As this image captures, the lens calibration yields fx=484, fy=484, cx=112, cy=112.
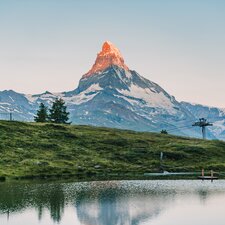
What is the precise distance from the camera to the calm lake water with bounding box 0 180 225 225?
6347cm

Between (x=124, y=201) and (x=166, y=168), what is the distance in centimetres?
8291

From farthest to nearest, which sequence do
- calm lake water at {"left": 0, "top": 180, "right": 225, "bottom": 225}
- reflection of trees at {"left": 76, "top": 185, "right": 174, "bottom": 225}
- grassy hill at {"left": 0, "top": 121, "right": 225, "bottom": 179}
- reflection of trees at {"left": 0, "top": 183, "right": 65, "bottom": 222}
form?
1. grassy hill at {"left": 0, "top": 121, "right": 225, "bottom": 179}
2. reflection of trees at {"left": 0, "top": 183, "right": 65, "bottom": 222}
3. reflection of trees at {"left": 76, "top": 185, "right": 174, "bottom": 225}
4. calm lake water at {"left": 0, "top": 180, "right": 225, "bottom": 225}

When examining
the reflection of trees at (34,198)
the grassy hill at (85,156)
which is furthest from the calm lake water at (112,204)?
the grassy hill at (85,156)

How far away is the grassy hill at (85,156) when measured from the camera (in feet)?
478

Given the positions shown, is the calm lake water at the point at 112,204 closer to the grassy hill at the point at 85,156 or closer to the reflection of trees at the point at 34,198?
the reflection of trees at the point at 34,198

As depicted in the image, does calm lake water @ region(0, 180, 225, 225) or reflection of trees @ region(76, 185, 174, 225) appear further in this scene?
reflection of trees @ region(76, 185, 174, 225)

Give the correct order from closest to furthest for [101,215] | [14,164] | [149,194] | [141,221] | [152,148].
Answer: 1. [141,221]
2. [101,215]
3. [149,194]
4. [14,164]
5. [152,148]

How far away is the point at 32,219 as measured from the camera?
64.2 meters

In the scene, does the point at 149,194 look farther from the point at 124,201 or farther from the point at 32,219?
the point at 32,219

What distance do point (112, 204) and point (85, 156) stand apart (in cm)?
9342

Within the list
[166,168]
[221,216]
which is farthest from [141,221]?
[166,168]

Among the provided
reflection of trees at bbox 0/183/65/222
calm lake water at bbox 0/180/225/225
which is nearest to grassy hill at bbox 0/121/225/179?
reflection of trees at bbox 0/183/65/222

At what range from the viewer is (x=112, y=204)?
7731 cm

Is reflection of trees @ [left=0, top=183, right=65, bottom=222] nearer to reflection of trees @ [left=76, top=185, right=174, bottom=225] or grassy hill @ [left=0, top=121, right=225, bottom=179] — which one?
reflection of trees @ [left=76, top=185, right=174, bottom=225]
